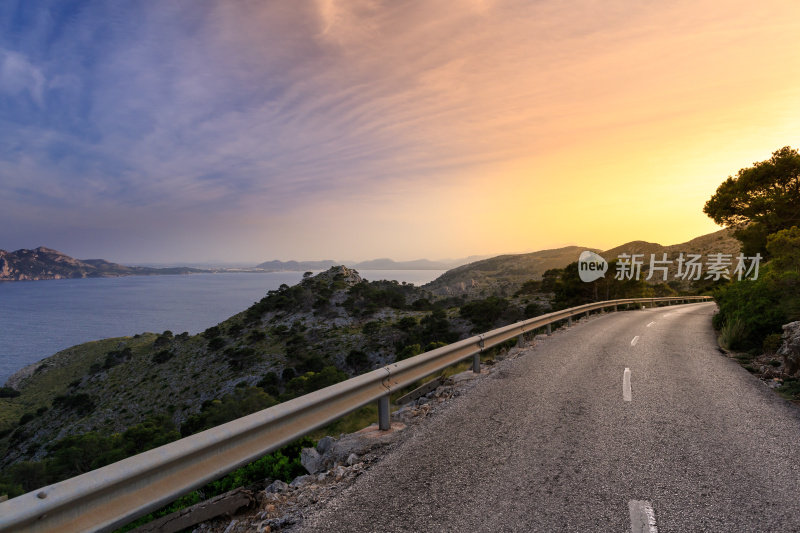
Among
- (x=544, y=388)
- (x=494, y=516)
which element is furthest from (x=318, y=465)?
(x=544, y=388)

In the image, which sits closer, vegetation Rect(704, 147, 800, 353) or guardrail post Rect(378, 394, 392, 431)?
guardrail post Rect(378, 394, 392, 431)

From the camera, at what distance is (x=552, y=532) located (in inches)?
108

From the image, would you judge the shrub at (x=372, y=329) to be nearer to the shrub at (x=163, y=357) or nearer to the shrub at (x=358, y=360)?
the shrub at (x=358, y=360)

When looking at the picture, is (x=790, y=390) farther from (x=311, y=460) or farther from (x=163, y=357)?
(x=163, y=357)

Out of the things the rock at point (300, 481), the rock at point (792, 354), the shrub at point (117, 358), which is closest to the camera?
the rock at point (300, 481)

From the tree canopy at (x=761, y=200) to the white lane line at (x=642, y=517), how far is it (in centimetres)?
2868

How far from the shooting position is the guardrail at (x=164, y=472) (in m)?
1.98

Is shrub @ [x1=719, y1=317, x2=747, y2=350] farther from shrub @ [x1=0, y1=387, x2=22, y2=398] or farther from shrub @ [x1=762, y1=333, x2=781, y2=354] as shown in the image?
shrub @ [x1=0, y1=387, x2=22, y2=398]

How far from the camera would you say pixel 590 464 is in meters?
3.87

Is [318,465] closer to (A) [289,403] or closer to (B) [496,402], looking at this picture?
(A) [289,403]

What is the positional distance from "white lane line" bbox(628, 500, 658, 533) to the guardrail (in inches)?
112

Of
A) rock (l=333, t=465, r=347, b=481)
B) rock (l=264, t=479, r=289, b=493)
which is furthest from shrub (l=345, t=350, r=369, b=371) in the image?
rock (l=264, t=479, r=289, b=493)

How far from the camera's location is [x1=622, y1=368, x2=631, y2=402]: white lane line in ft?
20.3

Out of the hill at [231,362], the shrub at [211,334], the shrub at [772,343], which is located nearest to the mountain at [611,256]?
the hill at [231,362]
